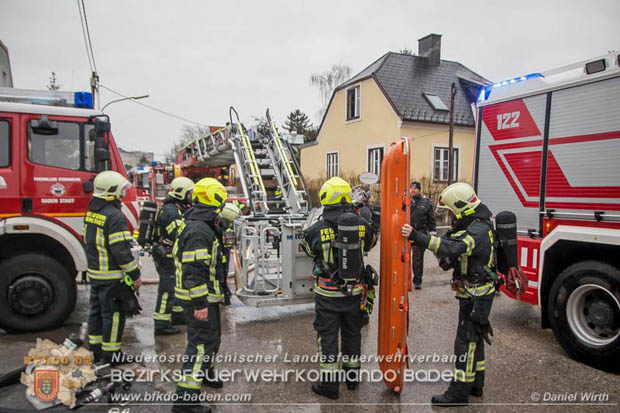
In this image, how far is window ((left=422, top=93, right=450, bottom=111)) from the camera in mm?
17297

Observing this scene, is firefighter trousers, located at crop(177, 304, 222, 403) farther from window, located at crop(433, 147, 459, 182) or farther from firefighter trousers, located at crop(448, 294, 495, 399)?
window, located at crop(433, 147, 459, 182)

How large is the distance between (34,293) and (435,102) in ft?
54.3

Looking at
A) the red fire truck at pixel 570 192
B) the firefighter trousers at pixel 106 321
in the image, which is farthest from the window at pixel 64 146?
the red fire truck at pixel 570 192

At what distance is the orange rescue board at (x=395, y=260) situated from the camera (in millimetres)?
3305

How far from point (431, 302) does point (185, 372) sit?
14.0 feet

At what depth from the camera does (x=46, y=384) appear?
3.28m

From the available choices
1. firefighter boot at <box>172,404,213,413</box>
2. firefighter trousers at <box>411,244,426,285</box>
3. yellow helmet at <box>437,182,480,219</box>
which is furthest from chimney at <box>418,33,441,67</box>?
firefighter boot at <box>172,404,213,413</box>

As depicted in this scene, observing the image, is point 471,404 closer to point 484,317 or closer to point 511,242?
point 484,317

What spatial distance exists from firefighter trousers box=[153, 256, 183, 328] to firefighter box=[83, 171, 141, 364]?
0.97 metres

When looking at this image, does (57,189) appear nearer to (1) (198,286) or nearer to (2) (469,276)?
(1) (198,286)

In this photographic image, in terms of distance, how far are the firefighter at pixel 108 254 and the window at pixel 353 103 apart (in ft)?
52.0

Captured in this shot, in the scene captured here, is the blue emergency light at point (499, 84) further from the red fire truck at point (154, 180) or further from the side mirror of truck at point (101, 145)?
the red fire truck at point (154, 180)

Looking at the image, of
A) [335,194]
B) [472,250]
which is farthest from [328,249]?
[472,250]

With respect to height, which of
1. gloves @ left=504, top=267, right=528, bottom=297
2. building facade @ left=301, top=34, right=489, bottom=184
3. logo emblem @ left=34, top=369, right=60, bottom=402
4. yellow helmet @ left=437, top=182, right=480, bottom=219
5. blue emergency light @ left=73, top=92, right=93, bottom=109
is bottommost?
logo emblem @ left=34, top=369, right=60, bottom=402
